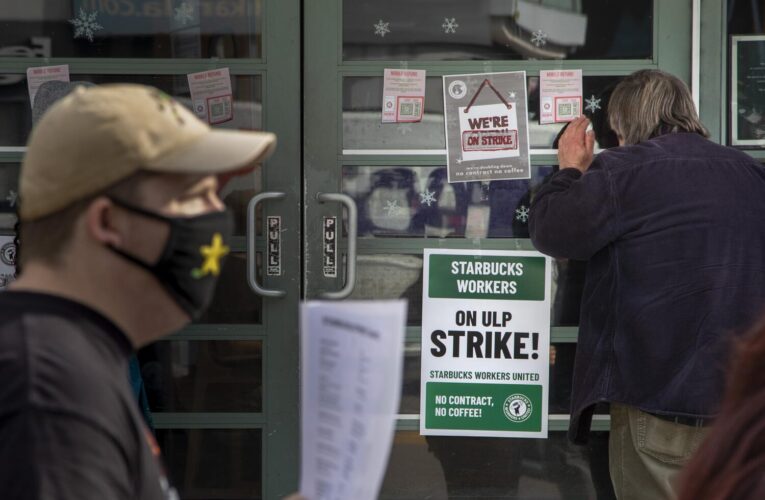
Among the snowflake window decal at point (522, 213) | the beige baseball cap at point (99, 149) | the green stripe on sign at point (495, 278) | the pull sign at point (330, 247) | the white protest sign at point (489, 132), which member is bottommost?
the green stripe on sign at point (495, 278)

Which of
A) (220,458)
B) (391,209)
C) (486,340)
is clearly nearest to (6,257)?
(220,458)

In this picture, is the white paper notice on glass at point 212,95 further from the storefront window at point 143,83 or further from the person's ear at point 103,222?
the person's ear at point 103,222

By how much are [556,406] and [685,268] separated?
3.29 ft

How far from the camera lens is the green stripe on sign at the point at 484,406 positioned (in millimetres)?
4055

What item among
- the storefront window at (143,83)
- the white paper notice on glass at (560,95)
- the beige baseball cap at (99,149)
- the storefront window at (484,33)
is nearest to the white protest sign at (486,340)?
the white paper notice on glass at (560,95)

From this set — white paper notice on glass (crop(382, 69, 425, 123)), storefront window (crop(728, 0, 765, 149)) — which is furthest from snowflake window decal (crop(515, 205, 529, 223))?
storefront window (crop(728, 0, 765, 149))

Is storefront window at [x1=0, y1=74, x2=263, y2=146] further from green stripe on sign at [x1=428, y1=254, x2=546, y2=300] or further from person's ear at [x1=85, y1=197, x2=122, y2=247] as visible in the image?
person's ear at [x1=85, y1=197, x2=122, y2=247]

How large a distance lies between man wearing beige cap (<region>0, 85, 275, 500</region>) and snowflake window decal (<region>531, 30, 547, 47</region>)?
2.58 meters

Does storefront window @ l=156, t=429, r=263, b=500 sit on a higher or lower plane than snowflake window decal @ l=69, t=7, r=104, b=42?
lower

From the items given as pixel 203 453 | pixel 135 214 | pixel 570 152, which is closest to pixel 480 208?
pixel 570 152

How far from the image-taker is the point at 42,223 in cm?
156

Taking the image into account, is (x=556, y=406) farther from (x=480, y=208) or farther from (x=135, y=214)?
(x=135, y=214)

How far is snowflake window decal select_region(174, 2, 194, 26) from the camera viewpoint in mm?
4070

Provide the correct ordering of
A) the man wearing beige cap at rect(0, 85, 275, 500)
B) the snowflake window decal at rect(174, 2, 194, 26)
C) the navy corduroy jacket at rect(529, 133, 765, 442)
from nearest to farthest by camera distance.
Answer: the man wearing beige cap at rect(0, 85, 275, 500) < the navy corduroy jacket at rect(529, 133, 765, 442) < the snowflake window decal at rect(174, 2, 194, 26)
